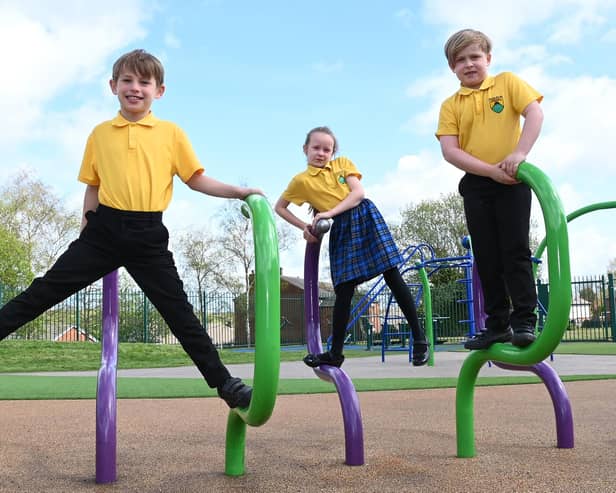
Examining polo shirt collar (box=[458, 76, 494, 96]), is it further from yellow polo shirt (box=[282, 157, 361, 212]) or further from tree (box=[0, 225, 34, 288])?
tree (box=[0, 225, 34, 288])

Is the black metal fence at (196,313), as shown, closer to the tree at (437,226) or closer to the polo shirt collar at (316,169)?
the tree at (437,226)

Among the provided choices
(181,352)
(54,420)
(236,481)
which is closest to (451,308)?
(181,352)

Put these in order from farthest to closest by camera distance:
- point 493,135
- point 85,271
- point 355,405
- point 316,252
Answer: point 316,252
point 355,405
point 493,135
point 85,271

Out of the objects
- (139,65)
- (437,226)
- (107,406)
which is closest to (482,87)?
(139,65)

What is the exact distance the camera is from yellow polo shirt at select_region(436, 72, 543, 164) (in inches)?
96.8

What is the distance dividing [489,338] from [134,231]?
1508mm

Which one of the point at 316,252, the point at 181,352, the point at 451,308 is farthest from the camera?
the point at 451,308

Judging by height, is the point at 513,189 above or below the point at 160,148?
below

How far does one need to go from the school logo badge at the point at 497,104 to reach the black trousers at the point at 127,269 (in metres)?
1.41

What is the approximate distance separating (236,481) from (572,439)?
5.41 ft

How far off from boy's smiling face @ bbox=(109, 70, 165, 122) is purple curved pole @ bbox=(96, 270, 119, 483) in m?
0.65

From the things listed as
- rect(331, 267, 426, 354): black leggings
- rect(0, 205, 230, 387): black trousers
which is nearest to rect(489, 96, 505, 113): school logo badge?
rect(331, 267, 426, 354): black leggings

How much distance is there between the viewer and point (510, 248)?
2416mm

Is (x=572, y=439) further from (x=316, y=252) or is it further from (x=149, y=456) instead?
(x=149, y=456)
